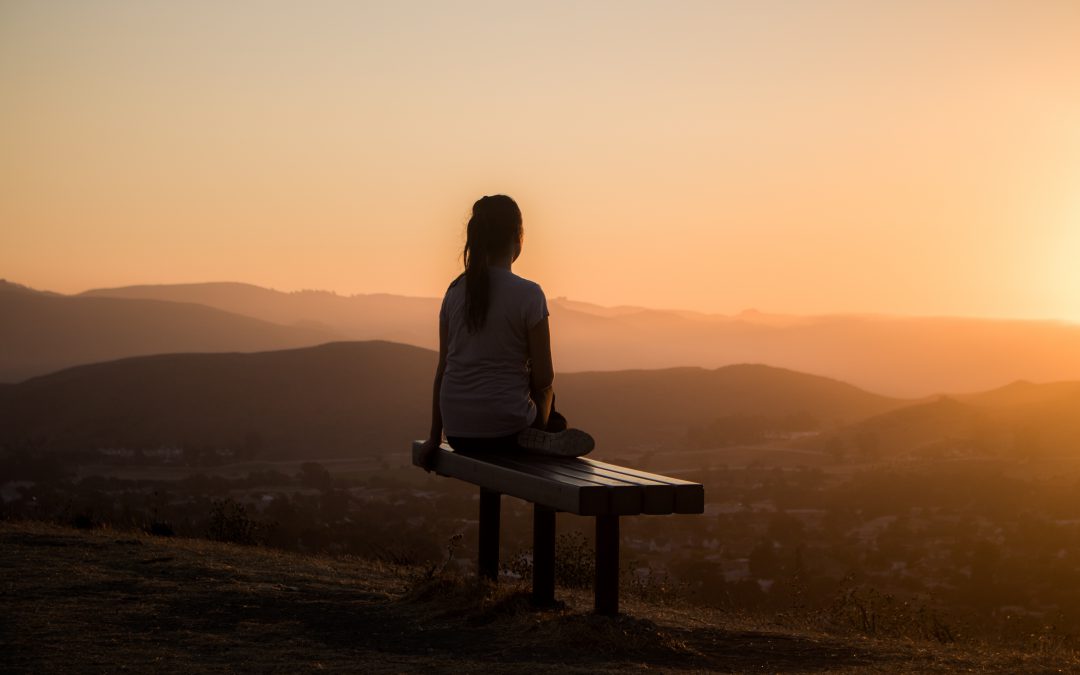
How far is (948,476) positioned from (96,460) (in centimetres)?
5725

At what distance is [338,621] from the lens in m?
6.54

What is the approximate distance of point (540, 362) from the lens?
20.9 ft

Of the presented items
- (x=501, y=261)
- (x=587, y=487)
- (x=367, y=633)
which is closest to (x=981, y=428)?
(x=501, y=261)

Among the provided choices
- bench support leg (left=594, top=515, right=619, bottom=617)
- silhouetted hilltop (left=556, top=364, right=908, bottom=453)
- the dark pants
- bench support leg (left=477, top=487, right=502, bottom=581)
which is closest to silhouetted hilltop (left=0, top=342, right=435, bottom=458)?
silhouetted hilltop (left=556, top=364, right=908, bottom=453)

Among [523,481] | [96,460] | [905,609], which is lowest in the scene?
[96,460]

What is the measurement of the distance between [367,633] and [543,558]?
111 cm

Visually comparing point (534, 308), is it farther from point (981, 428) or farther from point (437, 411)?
point (981, 428)

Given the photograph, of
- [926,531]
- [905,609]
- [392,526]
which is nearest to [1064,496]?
[926,531]

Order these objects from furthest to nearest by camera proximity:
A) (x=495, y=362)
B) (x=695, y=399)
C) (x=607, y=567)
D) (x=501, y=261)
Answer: (x=695, y=399)
(x=501, y=261)
(x=495, y=362)
(x=607, y=567)

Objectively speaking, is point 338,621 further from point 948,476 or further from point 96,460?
point 96,460

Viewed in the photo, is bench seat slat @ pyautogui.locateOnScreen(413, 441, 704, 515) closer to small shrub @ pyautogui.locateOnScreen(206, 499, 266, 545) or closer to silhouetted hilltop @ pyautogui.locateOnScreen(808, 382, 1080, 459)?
small shrub @ pyautogui.locateOnScreen(206, 499, 266, 545)

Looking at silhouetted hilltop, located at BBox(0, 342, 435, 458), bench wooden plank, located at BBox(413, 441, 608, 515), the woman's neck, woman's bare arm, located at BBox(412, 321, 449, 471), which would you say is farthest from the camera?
silhouetted hilltop, located at BBox(0, 342, 435, 458)

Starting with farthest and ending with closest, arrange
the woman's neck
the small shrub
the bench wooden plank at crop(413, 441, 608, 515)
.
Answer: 1. the small shrub
2. the woman's neck
3. the bench wooden plank at crop(413, 441, 608, 515)

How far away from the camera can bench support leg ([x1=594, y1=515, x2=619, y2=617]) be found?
580 centimetres
